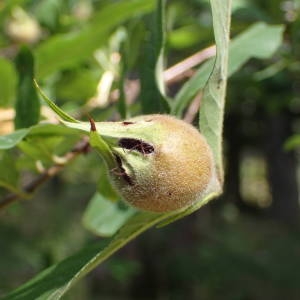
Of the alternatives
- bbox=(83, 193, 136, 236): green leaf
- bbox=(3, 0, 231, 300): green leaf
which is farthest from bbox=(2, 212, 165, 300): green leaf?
bbox=(83, 193, 136, 236): green leaf

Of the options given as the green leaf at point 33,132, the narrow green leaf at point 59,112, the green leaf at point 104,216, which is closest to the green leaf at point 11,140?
the green leaf at point 33,132

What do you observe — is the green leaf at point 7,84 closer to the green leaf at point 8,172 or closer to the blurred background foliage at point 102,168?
the blurred background foliage at point 102,168

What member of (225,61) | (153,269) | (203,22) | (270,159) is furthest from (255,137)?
(225,61)

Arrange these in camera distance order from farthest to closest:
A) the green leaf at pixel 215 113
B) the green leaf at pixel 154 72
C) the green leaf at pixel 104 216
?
the green leaf at pixel 104 216 → the green leaf at pixel 154 72 → the green leaf at pixel 215 113

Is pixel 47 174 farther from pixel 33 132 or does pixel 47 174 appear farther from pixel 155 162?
pixel 155 162

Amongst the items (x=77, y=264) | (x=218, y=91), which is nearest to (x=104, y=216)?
(x=77, y=264)
